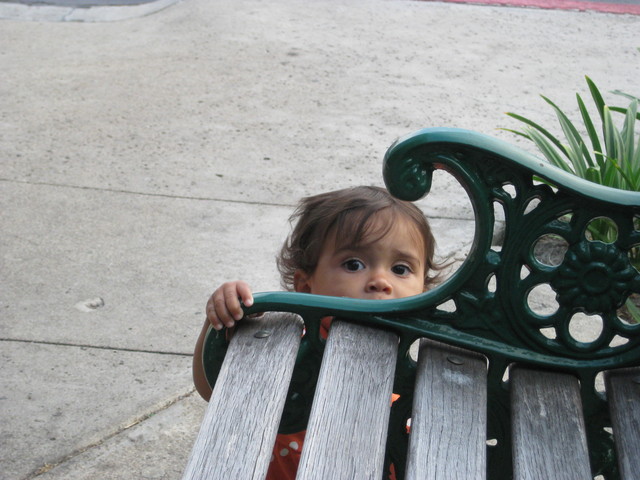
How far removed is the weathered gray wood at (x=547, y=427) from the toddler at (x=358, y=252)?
1.54 ft

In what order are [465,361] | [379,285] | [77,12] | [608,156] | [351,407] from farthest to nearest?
[77,12] < [608,156] < [379,285] < [465,361] < [351,407]

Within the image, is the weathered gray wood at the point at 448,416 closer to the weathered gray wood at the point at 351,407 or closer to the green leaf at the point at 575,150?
the weathered gray wood at the point at 351,407

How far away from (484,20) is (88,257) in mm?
4813

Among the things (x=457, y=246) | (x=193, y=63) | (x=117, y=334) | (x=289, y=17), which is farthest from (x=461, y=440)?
(x=289, y=17)

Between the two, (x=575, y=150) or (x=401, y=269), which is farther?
(x=575, y=150)

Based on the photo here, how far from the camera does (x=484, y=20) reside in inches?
305

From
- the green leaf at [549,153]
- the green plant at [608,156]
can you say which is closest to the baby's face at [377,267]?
the green plant at [608,156]

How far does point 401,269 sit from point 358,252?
0.11 m

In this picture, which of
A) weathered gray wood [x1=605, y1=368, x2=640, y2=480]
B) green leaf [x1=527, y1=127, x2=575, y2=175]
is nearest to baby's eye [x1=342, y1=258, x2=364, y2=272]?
weathered gray wood [x1=605, y1=368, x2=640, y2=480]

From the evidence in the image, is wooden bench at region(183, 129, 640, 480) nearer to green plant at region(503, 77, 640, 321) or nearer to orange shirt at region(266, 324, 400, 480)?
orange shirt at region(266, 324, 400, 480)

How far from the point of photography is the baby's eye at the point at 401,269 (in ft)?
7.37

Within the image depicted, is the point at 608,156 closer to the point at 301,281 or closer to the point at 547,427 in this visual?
the point at 301,281

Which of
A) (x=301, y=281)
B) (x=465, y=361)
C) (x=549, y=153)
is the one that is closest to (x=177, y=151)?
(x=549, y=153)

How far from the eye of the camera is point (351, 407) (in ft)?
5.37
